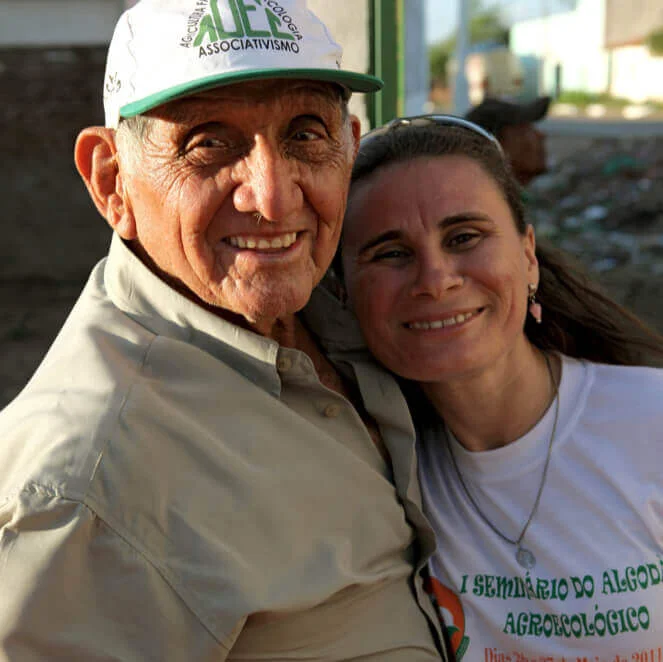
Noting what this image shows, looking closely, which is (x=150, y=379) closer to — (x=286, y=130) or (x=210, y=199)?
(x=210, y=199)

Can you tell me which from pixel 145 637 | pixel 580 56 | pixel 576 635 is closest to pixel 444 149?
pixel 576 635

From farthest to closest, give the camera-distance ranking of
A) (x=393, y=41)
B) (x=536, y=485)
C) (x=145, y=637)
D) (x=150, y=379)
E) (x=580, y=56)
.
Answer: (x=580, y=56) < (x=393, y=41) < (x=536, y=485) < (x=150, y=379) < (x=145, y=637)

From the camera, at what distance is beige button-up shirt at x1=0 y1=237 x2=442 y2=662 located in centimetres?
171

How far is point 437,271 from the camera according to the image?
2.33m

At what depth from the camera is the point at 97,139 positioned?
2.14 meters

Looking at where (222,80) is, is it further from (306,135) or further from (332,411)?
(332,411)

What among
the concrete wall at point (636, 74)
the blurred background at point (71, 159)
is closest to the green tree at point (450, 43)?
the concrete wall at point (636, 74)

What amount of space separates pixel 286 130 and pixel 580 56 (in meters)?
51.1

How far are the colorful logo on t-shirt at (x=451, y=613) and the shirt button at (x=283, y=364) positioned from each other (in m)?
0.62

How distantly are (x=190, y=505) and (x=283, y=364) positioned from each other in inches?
16.7

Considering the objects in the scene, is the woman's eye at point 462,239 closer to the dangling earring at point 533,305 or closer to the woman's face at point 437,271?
the woman's face at point 437,271

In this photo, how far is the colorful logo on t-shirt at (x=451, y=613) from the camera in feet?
7.35

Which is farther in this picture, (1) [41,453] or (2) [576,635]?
(2) [576,635]

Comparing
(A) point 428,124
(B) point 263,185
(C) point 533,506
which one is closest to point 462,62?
(A) point 428,124
